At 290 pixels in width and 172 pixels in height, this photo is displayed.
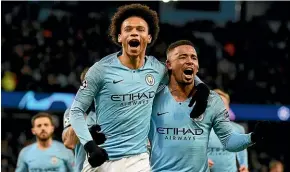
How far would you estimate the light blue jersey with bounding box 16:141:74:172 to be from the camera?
8.77 metres

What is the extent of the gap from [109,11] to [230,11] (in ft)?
8.85

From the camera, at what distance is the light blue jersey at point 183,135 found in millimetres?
4570

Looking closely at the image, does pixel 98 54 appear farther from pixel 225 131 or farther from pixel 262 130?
pixel 262 130

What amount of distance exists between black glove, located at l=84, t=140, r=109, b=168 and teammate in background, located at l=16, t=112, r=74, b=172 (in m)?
4.58

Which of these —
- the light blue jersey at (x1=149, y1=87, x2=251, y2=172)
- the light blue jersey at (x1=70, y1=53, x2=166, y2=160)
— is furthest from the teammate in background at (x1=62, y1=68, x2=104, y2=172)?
the light blue jersey at (x1=149, y1=87, x2=251, y2=172)

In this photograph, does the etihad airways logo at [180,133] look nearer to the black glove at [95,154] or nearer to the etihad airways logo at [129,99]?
the etihad airways logo at [129,99]

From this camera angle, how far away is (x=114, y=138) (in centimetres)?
456

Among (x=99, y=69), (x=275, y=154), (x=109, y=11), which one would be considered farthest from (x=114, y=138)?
(x=109, y=11)

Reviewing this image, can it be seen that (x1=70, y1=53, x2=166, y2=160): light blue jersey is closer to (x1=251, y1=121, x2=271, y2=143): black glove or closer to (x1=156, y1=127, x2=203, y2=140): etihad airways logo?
(x1=156, y1=127, x2=203, y2=140): etihad airways logo

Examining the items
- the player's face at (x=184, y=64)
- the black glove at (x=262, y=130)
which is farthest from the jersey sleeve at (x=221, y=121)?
the black glove at (x=262, y=130)

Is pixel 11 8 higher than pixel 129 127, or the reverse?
pixel 11 8

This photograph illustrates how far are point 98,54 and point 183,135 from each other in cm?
931

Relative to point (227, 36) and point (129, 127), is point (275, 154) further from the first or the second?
point (129, 127)

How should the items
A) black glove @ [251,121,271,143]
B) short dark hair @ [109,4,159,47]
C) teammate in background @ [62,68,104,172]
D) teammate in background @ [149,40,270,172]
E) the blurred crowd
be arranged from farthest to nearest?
the blurred crowd < teammate in background @ [62,68,104,172] < short dark hair @ [109,4,159,47] < teammate in background @ [149,40,270,172] < black glove @ [251,121,271,143]
